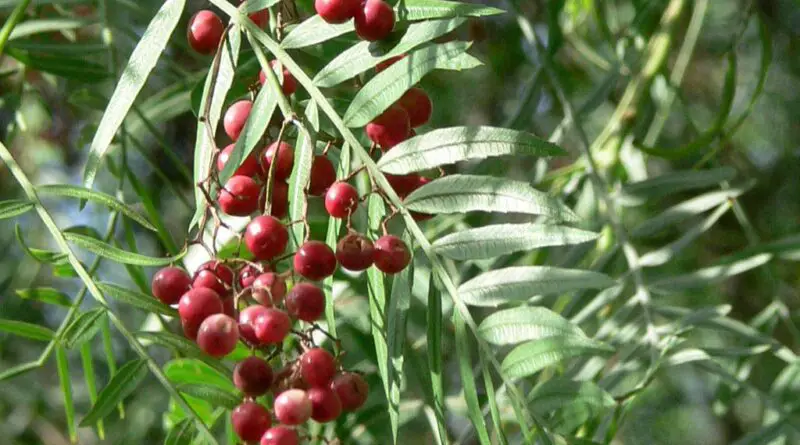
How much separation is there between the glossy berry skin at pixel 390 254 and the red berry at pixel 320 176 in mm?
70

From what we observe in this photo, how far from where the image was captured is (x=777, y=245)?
1.04m

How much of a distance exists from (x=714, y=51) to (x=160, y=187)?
3.23 feet

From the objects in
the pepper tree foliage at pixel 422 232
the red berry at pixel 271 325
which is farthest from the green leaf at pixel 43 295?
the red berry at pixel 271 325

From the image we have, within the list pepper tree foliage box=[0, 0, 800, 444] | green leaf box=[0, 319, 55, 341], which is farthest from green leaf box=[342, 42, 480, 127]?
green leaf box=[0, 319, 55, 341]

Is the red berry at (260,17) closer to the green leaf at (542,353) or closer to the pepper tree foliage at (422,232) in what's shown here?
the pepper tree foliage at (422,232)

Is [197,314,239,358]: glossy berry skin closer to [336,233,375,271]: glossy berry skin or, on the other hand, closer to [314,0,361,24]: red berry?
[336,233,375,271]: glossy berry skin

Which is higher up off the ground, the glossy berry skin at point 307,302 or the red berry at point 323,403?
the glossy berry skin at point 307,302

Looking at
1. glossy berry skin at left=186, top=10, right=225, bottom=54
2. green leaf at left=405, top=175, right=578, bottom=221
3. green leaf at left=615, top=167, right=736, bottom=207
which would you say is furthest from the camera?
green leaf at left=615, top=167, right=736, bottom=207

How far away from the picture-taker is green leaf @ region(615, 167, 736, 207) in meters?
1.03

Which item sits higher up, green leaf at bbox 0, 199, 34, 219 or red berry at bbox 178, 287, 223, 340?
green leaf at bbox 0, 199, 34, 219

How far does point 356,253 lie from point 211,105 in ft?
0.43

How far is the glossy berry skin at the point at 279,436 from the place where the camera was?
1.92ft

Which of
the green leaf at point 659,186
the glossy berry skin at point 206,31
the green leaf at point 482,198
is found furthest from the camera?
the green leaf at point 659,186

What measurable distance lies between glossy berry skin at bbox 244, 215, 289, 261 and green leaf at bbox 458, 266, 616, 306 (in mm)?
107
